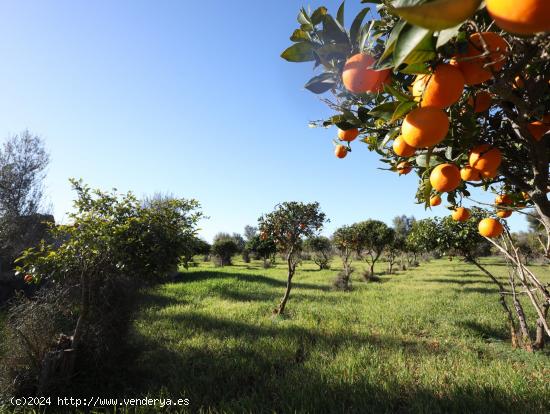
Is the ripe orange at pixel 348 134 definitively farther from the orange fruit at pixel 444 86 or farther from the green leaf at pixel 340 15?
the orange fruit at pixel 444 86

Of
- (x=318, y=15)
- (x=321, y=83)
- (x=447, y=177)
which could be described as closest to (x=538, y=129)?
(x=447, y=177)

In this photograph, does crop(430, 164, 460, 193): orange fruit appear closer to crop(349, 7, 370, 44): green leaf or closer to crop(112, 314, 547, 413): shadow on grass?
crop(349, 7, 370, 44): green leaf

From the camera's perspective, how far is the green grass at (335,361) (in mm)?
3580

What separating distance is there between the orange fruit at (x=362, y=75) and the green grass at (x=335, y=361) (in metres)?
3.48

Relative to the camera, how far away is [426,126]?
0.80 meters

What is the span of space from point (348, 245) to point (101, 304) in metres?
18.9

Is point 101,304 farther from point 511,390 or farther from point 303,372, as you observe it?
point 511,390

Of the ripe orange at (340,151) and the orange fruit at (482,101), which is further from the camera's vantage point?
the ripe orange at (340,151)

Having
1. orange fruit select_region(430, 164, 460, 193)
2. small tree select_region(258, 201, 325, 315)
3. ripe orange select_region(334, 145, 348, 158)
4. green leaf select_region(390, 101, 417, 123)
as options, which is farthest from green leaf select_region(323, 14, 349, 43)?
small tree select_region(258, 201, 325, 315)

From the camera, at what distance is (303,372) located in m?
4.34

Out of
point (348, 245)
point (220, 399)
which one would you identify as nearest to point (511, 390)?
point (220, 399)

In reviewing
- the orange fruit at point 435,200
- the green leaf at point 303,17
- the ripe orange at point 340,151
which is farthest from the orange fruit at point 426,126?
the orange fruit at point 435,200

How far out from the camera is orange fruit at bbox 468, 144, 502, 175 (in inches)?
44.9

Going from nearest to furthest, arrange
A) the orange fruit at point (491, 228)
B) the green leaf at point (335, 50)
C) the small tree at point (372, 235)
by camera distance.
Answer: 1. the green leaf at point (335, 50)
2. the orange fruit at point (491, 228)
3. the small tree at point (372, 235)
